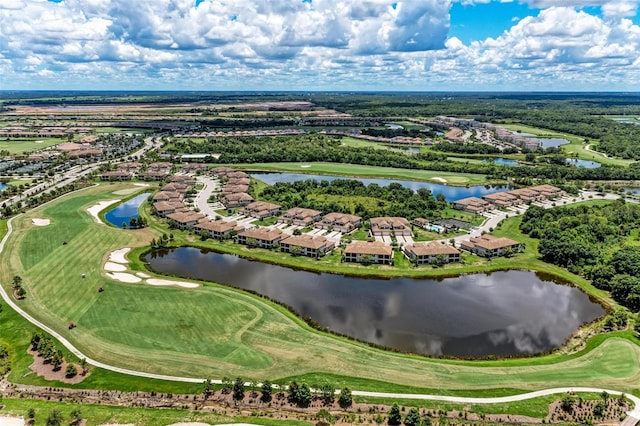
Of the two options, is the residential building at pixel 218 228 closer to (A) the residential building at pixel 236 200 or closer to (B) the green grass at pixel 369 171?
(A) the residential building at pixel 236 200

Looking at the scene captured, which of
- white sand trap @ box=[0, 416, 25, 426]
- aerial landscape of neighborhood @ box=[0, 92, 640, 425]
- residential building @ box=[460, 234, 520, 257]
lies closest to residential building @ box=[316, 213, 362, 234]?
→ aerial landscape of neighborhood @ box=[0, 92, 640, 425]

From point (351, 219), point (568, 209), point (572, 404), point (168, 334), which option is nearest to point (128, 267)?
point (168, 334)

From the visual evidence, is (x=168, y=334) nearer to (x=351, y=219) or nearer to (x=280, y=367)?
(x=280, y=367)

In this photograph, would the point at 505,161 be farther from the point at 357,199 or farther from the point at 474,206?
the point at 357,199

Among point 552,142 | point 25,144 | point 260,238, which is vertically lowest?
point 260,238

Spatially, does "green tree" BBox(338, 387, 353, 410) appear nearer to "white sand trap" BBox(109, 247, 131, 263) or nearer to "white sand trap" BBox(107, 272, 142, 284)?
"white sand trap" BBox(107, 272, 142, 284)

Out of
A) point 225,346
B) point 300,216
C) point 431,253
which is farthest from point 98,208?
point 431,253
